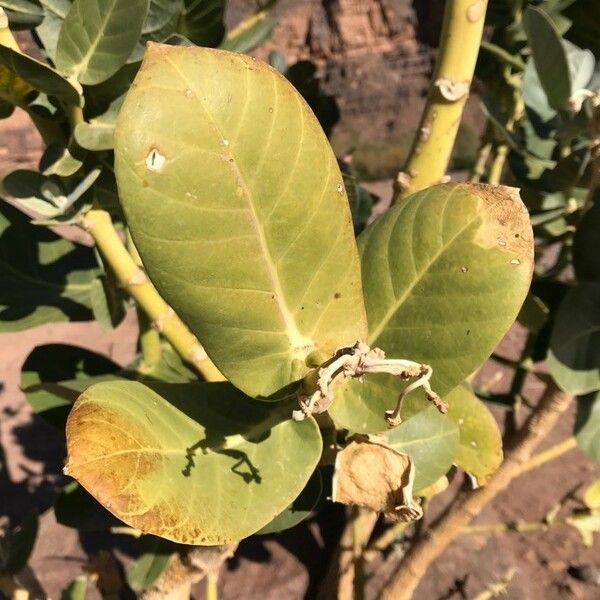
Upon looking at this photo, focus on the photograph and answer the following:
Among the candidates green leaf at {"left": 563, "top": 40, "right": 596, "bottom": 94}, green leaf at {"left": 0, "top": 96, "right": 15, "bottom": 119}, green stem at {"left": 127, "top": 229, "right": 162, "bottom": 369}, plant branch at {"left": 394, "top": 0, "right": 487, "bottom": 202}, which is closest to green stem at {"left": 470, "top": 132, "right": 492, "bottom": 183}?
green leaf at {"left": 563, "top": 40, "right": 596, "bottom": 94}

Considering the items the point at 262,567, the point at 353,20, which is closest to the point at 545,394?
the point at 262,567

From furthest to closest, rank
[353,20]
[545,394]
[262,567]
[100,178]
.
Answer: [353,20] → [262,567] → [545,394] → [100,178]

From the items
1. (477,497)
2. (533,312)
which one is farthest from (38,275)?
(477,497)

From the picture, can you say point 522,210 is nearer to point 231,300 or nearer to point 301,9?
point 231,300

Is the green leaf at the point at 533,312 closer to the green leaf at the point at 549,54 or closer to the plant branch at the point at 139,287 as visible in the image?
the green leaf at the point at 549,54

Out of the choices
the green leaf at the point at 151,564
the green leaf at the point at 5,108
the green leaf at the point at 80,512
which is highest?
the green leaf at the point at 5,108

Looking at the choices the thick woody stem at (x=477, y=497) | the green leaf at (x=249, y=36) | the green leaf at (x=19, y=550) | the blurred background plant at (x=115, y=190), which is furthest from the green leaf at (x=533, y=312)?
the green leaf at (x=19, y=550)
